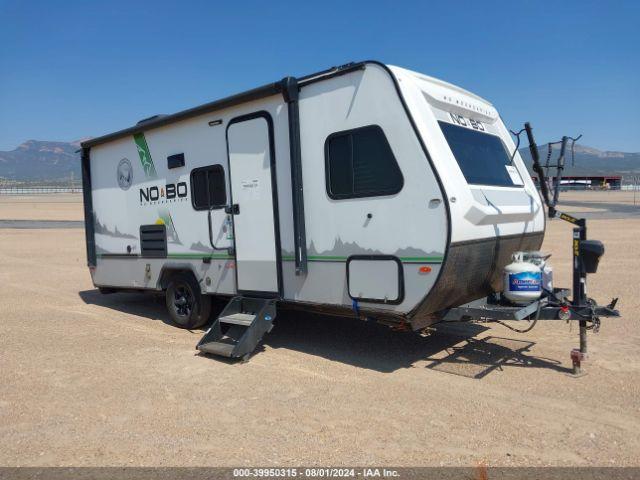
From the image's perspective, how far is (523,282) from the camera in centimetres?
511

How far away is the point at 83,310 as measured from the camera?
27.9ft

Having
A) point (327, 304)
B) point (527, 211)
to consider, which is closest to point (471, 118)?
point (527, 211)

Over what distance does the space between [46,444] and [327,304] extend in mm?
2670

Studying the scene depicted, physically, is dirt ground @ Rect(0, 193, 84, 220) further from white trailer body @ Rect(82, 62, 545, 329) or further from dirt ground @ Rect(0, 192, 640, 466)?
dirt ground @ Rect(0, 192, 640, 466)

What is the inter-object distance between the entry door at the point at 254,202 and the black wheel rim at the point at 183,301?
114cm

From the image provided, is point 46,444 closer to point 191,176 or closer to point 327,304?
point 327,304

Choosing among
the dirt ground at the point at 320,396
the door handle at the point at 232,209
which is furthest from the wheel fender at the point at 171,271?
the door handle at the point at 232,209

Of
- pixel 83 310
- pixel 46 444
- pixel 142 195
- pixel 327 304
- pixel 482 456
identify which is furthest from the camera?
pixel 83 310

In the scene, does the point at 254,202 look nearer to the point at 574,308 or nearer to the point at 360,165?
the point at 360,165

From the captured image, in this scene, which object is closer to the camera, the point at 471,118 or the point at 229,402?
the point at 229,402

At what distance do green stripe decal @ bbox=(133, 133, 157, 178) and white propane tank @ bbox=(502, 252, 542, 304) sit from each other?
4.73 meters

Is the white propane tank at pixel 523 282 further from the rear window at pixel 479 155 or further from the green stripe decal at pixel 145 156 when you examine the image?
the green stripe decal at pixel 145 156

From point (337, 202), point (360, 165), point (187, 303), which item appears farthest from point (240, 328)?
point (360, 165)

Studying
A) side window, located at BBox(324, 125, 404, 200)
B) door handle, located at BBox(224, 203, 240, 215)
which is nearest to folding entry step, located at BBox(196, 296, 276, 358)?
door handle, located at BBox(224, 203, 240, 215)
